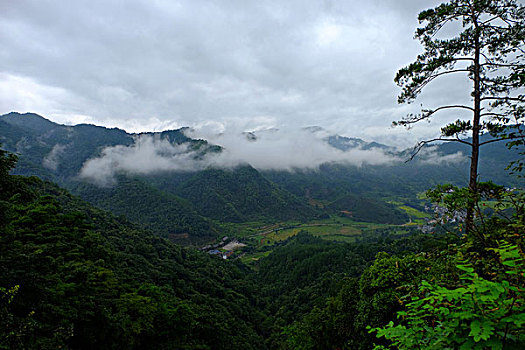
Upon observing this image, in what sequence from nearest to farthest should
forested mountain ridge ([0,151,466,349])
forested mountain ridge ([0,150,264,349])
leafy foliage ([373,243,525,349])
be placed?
leafy foliage ([373,243,525,349]) < forested mountain ridge ([0,150,264,349]) < forested mountain ridge ([0,151,466,349])

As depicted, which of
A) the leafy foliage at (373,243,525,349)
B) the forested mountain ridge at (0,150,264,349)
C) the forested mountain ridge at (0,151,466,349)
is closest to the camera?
the leafy foliage at (373,243,525,349)

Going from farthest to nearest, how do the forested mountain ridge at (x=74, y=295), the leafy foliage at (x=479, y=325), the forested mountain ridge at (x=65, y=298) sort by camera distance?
the forested mountain ridge at (x=74, y=295) → the forested mountain ridge at (x=65, y=298) → the leafy foliage at (x=479, y=325)

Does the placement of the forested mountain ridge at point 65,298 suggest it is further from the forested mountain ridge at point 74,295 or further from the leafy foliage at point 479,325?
the leafy foliage at point 479,325

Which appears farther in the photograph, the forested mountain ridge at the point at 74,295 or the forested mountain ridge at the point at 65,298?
the forested mountain ridge at the point at 74,295

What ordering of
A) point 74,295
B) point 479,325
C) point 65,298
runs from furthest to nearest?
point 74,295, point 65,298, point 479,325

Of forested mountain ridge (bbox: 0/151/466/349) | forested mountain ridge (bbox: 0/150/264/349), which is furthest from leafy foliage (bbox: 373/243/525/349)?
forested mountain ridge (bbox: 0/150/264/349)

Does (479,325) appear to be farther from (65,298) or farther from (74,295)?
(74,295)

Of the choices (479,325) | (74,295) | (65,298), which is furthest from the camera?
(74,295)

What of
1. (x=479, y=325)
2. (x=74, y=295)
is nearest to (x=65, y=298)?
(x=74, y=295)

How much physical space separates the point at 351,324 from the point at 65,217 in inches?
919

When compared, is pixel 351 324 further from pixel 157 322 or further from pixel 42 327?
pixel 42 327

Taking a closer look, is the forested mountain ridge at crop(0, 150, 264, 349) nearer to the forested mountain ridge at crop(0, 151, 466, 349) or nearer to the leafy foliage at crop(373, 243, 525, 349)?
the forested mountain ridge at crop(0, 151, 466, 349)

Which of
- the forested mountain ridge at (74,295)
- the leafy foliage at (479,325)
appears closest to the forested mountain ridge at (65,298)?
the forested mountain ridge at (74,295)

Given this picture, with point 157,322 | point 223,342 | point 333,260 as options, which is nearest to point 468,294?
point 157,322
